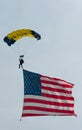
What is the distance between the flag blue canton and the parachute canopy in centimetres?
376

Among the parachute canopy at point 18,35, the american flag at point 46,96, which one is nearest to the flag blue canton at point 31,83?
the american flag at point 46,96

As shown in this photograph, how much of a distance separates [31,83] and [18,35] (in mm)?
5232

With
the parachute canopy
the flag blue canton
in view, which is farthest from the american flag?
the parachute canopy

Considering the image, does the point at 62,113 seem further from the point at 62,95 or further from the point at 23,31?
the point at 23,31

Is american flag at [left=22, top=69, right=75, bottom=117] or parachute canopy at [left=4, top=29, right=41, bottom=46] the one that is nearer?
american flag at [left=22, top=69, right=75, bottom=117]

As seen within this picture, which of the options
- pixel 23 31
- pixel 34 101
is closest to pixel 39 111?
pixel 34 101

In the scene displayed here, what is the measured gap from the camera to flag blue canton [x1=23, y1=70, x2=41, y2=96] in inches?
3880

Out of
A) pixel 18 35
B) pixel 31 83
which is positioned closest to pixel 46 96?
pixel 31 83

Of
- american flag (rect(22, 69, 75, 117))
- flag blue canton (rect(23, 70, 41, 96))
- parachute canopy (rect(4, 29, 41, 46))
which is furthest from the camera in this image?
parachute canopy (rect(4, 29, 41, 46))

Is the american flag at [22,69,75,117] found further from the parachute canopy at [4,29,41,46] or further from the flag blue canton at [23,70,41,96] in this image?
the parachute canopy at [4,29,41,46]

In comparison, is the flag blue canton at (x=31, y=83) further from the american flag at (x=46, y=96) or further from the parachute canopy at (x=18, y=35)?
the parachute canopy at (x=18, y=35)

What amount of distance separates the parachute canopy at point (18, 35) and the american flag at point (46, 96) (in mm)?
3758

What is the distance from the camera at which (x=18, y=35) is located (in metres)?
101

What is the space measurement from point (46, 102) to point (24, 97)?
237cm
